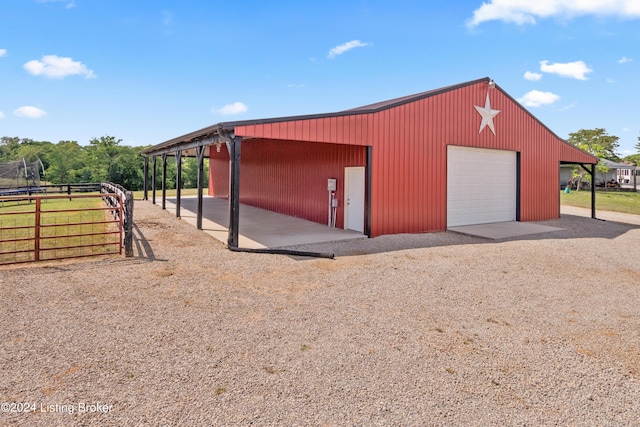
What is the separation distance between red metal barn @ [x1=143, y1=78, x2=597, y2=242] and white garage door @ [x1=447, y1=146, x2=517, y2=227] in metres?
0.03

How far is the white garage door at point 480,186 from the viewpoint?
1080 centimetres

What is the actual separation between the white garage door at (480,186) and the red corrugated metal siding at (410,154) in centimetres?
34

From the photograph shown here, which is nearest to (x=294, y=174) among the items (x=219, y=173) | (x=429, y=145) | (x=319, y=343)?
(x=429, y=145)

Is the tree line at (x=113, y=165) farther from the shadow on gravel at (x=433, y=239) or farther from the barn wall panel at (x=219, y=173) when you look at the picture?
the shadow on gravel at (x=433, y=239)

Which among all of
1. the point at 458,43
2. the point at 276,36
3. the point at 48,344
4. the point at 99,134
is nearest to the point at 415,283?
the point at 48,344

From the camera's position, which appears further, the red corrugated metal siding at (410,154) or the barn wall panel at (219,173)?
the barn wall panel at (219,173)

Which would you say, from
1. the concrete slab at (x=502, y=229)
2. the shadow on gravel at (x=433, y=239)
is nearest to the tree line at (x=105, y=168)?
the shadow on gravel at (x=433, y=239)

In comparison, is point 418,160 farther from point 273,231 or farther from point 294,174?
point 294,174

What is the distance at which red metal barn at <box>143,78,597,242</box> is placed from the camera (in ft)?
28.8

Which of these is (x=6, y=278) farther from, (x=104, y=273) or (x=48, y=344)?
(x=48, y=344)

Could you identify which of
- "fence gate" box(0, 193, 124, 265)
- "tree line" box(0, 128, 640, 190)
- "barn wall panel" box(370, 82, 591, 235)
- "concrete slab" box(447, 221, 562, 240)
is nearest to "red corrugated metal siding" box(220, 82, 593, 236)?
"barn wall panel" box(370, 82, 591, 235)

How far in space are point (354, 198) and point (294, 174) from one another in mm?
3513

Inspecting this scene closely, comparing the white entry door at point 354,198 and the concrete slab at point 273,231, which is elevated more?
the white entry door at point 354,198

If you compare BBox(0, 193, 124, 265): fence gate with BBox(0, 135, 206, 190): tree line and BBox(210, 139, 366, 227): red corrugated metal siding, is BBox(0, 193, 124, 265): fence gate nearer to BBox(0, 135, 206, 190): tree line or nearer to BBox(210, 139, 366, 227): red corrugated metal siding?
BBox(210, 139, 366, 227): red corrugated metal siding
